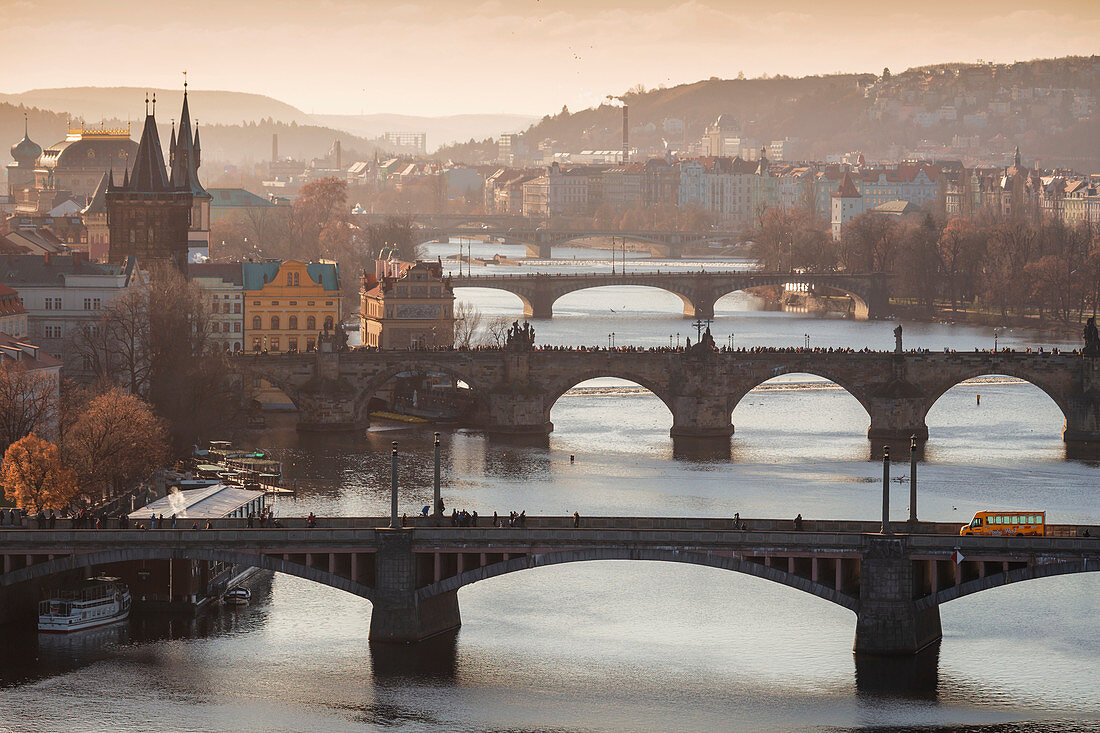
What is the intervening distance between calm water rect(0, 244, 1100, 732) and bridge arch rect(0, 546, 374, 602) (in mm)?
1800

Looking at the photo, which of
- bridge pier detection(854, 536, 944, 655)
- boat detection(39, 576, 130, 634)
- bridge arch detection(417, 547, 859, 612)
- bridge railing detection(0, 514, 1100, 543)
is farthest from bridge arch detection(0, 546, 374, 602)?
bridge pier detection(854, 536, 944, 655)

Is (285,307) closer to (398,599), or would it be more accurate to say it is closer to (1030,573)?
(398,599)

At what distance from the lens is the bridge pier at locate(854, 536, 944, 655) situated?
5181 centimetres

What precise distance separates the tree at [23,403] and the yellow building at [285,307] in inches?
1155

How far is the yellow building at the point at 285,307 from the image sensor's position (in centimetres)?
10500

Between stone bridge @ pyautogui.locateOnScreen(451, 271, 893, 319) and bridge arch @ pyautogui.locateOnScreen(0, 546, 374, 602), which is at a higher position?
stone bridge @ pyautogui.locateOnScreen(451, 271, 893, 319)

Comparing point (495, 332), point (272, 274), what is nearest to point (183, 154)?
point (272, 274)

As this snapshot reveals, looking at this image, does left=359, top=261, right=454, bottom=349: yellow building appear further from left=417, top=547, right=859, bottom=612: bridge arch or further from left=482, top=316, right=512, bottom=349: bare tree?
left=417, top=547, right=859, bottom=612: bridge arch

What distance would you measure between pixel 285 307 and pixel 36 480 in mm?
43478

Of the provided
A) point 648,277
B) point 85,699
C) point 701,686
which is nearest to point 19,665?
point 85,699

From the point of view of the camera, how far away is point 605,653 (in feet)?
179

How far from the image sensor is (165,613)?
2270 inches

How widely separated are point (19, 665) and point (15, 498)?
1142 centimetres

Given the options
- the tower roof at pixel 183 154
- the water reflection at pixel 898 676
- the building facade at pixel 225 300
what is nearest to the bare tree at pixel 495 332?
the building facade at pixel 225 300
